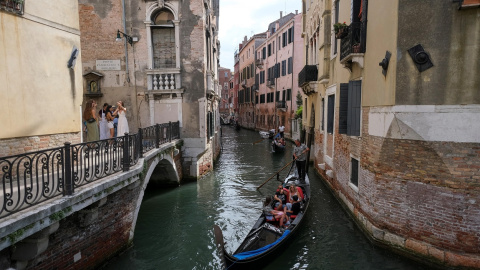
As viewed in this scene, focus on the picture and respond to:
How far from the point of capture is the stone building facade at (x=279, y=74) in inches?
1026

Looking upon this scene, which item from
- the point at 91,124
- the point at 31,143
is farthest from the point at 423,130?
the point at 91,124

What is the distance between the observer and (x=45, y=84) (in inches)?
230

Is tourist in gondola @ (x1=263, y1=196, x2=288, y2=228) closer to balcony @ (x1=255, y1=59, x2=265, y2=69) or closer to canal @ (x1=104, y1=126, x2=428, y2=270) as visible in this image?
canal @ (x1=104, y1=126, x2=428, y2=270)

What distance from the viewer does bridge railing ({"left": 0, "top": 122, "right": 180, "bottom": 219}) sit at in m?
3.59

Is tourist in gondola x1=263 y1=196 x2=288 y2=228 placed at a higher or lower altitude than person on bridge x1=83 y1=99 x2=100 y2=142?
lower

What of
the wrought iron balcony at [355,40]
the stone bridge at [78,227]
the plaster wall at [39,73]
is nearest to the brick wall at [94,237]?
the stone bridge at [78,227]

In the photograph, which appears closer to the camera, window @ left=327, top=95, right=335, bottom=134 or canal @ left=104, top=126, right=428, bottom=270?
canal @ left=104, top=126, right=428, bottom=270

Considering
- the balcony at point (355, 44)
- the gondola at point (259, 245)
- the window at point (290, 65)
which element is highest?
the window at point (290, 65)

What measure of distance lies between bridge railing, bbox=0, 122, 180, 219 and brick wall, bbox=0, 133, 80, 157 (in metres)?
0.14

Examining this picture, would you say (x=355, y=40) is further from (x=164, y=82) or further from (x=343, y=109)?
(x=164, y=82)

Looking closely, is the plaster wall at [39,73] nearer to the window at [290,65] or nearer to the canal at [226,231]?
the canal at [226,231]

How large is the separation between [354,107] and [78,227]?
6.45 m

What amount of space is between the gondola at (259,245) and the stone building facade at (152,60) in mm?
5719

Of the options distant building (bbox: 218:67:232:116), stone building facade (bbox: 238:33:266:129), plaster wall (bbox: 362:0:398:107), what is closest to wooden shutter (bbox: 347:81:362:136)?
plaster wall (bbox: 362:0:398:107)
